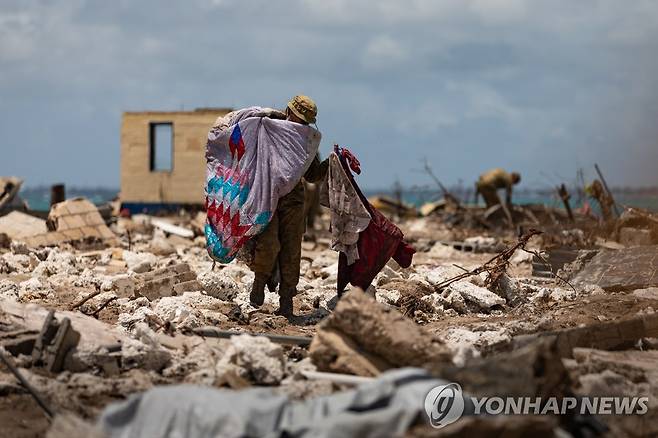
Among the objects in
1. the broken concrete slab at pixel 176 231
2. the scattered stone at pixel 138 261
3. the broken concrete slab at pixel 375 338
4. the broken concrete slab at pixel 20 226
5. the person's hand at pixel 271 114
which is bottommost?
the broken concrete slab at pixel 176 231

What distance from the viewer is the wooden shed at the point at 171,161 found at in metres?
24.0

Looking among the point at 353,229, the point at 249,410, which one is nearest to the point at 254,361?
the point at 249,410

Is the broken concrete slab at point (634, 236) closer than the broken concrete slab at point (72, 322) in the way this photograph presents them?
No

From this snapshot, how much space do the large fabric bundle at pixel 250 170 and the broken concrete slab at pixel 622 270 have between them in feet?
14.0

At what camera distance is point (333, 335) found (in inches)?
221

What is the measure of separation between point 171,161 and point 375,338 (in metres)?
19.5

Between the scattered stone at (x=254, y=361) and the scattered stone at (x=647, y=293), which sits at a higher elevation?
the scattered stone at (x=254, y=361)

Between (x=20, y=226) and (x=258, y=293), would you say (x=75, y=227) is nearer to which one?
(x=20, y=226)

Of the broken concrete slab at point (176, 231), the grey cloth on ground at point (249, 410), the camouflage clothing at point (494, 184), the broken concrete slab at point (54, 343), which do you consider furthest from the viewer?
the camouflage clothing at point (494, 184)

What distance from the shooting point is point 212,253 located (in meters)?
8.47

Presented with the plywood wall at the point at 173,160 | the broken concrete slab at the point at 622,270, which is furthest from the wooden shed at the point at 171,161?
the broken concrete slab at the point at 622,270

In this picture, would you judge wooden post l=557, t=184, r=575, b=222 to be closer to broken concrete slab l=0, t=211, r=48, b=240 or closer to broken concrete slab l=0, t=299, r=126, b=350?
broken concrete slab l=0, t=211, r=48, b=240

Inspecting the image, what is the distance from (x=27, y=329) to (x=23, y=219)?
1014cm

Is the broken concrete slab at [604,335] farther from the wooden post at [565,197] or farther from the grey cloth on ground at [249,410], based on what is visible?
the wooden post at [565,197]
